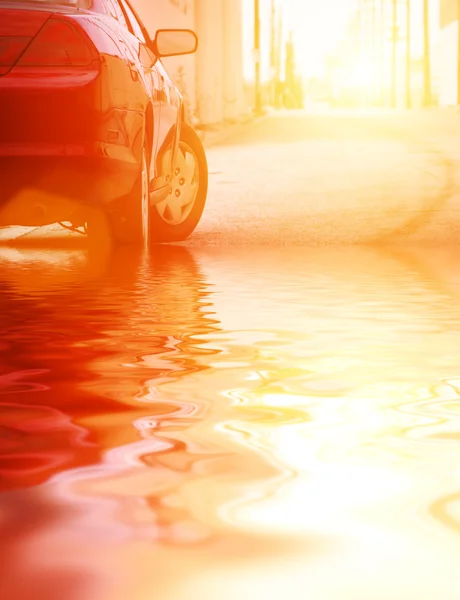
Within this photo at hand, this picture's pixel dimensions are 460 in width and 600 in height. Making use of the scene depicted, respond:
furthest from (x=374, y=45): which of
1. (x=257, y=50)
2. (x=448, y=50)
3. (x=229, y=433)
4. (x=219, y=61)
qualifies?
(x=229, y=433)

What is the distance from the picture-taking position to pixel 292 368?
383 centimetres

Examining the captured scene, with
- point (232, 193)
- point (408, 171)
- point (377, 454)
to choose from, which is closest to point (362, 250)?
point (232, 193)

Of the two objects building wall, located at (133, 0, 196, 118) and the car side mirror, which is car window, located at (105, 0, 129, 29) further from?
building wall, located at (133, 0, 196, 118)

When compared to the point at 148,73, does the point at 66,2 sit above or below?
above

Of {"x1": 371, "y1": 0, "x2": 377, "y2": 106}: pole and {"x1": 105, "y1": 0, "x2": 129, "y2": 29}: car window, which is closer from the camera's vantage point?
{"x1": 105, "y1": 0, "x2": 129, "y2": 29}: car window

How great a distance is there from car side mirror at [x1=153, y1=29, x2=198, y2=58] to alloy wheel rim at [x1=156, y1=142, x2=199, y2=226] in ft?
3.69

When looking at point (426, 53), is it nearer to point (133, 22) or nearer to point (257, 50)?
point (257, 50)

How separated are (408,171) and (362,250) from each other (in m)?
5.17

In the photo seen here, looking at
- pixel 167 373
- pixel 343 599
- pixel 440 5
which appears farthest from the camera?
pixel 440 5

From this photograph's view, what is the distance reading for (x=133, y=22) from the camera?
7488 mm

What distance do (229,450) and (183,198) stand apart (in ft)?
21.3

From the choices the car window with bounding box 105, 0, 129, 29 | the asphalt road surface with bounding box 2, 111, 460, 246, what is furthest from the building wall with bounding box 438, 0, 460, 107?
the car window with bounding box 105, 0, 129, 29

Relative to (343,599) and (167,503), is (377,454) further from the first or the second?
(343,599)

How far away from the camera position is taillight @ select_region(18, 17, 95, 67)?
6117 mm
